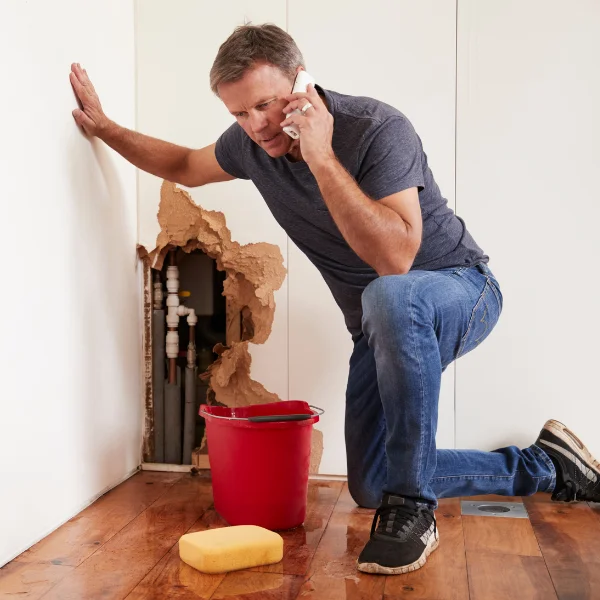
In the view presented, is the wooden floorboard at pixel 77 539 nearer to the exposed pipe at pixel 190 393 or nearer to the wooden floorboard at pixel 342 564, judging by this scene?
the exposed pipe at pixel 190 393

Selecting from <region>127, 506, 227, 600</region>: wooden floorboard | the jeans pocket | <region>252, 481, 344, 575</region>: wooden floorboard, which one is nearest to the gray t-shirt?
the jeans pocket

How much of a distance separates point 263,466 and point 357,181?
0.76 m

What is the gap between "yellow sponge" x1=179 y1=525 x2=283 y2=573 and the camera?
1.54 meters

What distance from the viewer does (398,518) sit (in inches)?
63.4

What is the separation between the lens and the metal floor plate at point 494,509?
202cm

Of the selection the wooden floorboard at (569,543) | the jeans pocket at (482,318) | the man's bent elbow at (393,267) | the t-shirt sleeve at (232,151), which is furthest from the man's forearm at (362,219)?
the wooden floorboard at (569,543)

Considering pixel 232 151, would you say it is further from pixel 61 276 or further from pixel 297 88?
pixel 61 276

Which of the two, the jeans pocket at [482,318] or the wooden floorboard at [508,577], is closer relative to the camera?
the wooden floorboard at [508,577]

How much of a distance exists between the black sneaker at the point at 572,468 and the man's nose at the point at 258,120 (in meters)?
1.21

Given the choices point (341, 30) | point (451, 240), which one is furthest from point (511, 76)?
point (451, 240)

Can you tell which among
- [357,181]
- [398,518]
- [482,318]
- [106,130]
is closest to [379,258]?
[357,181]

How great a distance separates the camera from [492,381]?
93.7 inches

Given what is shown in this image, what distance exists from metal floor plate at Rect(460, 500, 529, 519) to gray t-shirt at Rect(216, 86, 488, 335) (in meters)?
0.60

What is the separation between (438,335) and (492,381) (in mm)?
734
